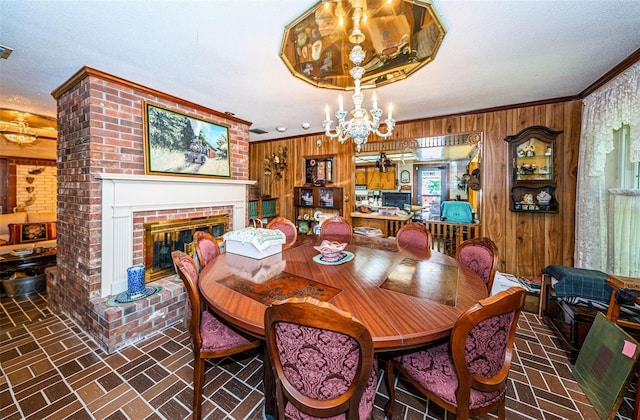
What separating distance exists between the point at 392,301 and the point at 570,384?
62.3 inches

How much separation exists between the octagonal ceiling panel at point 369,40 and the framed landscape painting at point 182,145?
5.27ft

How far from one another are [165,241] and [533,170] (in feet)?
15.2

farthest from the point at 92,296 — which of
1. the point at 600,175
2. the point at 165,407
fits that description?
the point at 600,175

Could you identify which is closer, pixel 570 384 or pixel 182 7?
pixel 182 7

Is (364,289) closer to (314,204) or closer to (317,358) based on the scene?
(317,358)

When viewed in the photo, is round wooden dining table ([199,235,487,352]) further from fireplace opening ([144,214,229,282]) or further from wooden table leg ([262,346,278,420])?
fireplace opening ([144,214,229,282])

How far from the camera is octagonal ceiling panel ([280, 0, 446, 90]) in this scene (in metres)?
1.48

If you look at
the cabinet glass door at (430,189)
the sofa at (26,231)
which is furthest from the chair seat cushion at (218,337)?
the cabinet glass door at (430,189)

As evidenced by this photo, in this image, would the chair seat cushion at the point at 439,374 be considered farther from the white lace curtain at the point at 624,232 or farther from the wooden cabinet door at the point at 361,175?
the wooden cabinet door at the point at 361,175

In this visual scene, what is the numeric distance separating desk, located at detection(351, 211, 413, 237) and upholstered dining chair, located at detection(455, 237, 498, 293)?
2.11m

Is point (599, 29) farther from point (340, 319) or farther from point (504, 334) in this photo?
point (340, 319)

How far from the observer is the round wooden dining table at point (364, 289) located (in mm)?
1018

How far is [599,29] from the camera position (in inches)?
64.1

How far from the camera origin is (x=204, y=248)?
79.9 inches
